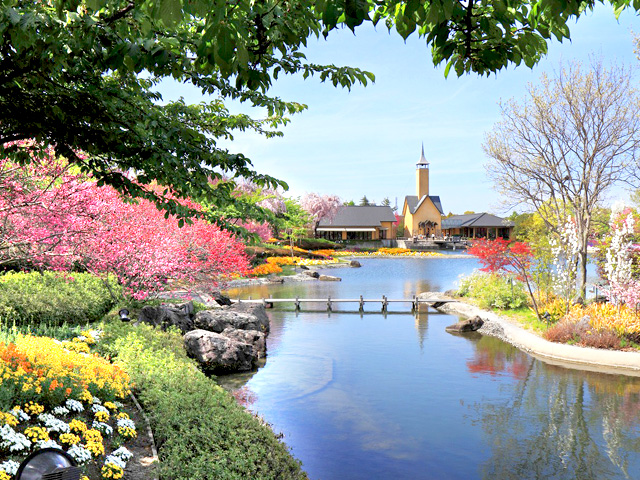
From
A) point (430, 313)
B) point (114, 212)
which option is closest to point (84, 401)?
point (114, 212)

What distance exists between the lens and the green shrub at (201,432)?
19.4 ft

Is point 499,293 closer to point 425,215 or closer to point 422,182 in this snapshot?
point 425,215

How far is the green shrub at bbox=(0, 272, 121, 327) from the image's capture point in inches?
480

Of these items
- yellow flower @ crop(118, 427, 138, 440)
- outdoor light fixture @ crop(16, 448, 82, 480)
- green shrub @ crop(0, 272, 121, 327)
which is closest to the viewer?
outdoor light fixture @ crop(16, 448, 82, 480)

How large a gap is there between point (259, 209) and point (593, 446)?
7523mm

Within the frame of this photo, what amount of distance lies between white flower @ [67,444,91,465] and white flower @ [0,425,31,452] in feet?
1.46

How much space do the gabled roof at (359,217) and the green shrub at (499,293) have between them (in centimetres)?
5397

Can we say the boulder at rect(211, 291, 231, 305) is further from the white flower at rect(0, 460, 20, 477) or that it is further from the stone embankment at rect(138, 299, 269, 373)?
the white flower at rect(0, 460, 20, 477)

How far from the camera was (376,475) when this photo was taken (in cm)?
793

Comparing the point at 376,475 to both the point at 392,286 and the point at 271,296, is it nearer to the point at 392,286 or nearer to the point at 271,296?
the point at 271,296

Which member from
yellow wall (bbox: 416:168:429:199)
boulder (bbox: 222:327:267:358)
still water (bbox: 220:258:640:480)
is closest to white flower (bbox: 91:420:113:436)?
still water (bbox: 220:258:640:480)

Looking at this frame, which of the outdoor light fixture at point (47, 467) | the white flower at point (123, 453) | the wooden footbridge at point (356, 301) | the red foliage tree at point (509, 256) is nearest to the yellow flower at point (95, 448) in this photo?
the white flower at point (123, 453)

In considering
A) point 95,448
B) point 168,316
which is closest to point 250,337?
point 168,316

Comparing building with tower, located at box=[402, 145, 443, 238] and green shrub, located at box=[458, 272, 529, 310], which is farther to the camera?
building with tower, located at box=[402, 145, 443, 238]
